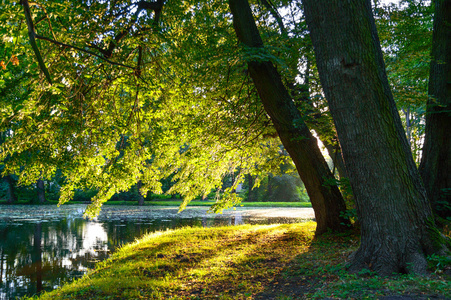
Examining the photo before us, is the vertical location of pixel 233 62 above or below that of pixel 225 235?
above

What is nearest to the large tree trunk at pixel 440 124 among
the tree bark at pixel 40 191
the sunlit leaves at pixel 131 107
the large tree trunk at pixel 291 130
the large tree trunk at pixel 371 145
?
the large tree trunk at pixel 291 130

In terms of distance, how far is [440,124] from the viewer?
19.4ft

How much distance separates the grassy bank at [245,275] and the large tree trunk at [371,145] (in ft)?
1.19

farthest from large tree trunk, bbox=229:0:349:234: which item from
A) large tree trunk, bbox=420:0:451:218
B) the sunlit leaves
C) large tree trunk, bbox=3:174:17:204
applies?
large tree trunk, bbox=3:174:17:204

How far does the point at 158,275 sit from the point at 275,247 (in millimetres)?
2668

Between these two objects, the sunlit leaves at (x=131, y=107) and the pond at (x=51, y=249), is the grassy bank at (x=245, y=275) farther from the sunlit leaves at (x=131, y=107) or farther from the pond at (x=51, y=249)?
the sunlit leaves at (x=131, y=107)

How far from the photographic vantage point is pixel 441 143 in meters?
5.90

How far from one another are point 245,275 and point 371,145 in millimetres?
2929

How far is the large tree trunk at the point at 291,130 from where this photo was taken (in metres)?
6.43

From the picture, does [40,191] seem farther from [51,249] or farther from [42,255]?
[42,255]

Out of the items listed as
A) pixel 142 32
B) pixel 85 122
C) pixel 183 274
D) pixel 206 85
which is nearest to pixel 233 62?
pixel 206 85

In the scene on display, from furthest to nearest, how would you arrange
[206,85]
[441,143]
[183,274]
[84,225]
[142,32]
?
[84,225] < [206,85] < [142,32] < [441,143] < [183,274]

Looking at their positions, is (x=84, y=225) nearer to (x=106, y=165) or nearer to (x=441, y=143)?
(x=106, y=165)

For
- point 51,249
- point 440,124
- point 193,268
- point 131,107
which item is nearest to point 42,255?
point 51,249
